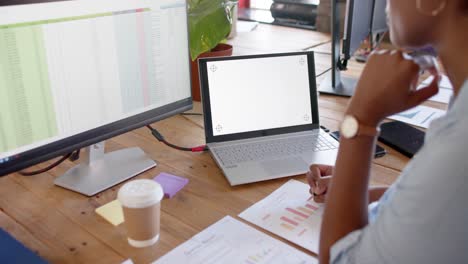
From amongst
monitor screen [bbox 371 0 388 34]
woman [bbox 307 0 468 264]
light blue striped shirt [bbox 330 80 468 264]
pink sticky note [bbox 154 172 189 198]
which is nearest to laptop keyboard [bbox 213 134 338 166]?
pink sticky note [bbox 154 172 189 198]

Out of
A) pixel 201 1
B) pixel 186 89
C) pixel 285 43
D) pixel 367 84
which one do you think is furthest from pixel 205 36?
pixel 285 43

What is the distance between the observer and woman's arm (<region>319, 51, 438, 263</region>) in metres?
0.66

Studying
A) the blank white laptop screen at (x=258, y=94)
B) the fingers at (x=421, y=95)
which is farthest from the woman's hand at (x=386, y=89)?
the blank white laptop screen at (x=258, y=94)

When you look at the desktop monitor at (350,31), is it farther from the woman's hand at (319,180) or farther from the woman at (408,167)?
the woman at (408,167)

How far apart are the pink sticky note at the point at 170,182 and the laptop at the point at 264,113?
4.2 inches

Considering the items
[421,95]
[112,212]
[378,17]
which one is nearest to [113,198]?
[112,212]

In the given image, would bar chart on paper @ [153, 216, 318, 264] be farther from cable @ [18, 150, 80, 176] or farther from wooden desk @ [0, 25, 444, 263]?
cable @ [18, 150, 80, 176]

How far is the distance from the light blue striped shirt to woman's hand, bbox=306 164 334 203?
328mm

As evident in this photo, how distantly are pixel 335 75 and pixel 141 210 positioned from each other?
109 centimetres

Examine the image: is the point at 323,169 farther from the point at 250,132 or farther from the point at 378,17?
the point at 378,17

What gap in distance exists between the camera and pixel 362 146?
67 cm

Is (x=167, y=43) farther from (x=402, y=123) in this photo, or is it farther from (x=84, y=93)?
(x=402, y=123)

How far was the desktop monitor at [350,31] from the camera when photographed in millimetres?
1481

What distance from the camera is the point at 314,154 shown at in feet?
3.64
